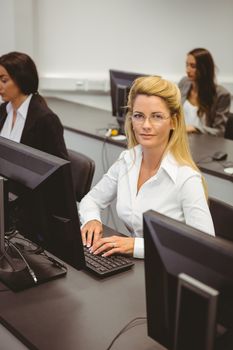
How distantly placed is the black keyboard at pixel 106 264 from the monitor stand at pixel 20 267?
0.31 feet

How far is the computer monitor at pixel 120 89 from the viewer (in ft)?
11.9

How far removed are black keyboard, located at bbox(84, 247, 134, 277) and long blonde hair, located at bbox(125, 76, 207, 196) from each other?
43 cm

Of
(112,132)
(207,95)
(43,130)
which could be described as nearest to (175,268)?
(43,130)

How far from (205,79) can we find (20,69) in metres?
1.60

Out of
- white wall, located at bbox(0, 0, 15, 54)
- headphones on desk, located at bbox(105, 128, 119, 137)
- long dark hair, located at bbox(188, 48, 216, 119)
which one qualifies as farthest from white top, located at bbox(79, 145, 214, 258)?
white wall, located at bbox(0, 0, 15, 54)

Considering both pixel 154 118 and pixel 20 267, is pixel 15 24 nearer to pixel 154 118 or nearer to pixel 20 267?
pixel 154 118

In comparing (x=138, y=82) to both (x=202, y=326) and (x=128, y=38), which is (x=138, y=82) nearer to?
(x=202, y=326)

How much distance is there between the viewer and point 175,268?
3.50 ft

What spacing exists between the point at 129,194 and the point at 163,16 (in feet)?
10.4

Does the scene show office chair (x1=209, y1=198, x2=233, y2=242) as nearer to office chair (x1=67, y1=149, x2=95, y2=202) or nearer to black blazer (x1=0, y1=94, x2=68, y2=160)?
office chair (x1=67, y1=149, x2=95, y2=202)

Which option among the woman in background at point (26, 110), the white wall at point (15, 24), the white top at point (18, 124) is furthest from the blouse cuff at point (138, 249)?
the white wall at point (15, 24)

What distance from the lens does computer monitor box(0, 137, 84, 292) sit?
140cm

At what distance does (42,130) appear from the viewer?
2.74 metres

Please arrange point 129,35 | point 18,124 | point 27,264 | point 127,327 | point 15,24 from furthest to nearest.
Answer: point 129,35, point 15,24, point 18,124, point 27,264, point 127,327
